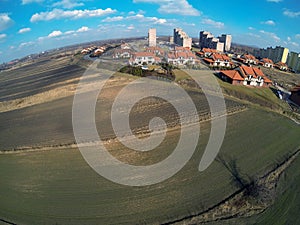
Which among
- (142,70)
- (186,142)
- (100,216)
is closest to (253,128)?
(186,142)

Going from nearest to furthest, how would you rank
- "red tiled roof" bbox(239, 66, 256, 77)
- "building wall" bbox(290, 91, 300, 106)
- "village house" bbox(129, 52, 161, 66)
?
"building wall" bbox(290, 91, 300, 106)
"red tiled roof" bbox(239, 66, 256, 77)
"village house" bbox(129, 52, 161, 66)

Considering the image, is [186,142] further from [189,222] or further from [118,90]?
[118,90]

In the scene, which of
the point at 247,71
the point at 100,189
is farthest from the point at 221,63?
the point at 100,189

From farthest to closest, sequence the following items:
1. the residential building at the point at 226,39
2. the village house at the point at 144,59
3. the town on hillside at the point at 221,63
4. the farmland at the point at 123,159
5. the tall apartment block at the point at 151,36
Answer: the residential building at the point at 226,39 → the tall apartment block at the point at 151,36 → the village house at the point at 144,59 → the town on hillside at the point at 221,63 → the farmland at the point at 123,159

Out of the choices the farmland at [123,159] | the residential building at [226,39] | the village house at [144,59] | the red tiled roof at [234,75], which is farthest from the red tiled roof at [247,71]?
the residential building at [226,39]

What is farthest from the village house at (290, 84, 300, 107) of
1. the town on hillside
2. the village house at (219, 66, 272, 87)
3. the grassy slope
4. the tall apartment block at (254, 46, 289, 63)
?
the tall apartment block at (254, 46, 289, 63)

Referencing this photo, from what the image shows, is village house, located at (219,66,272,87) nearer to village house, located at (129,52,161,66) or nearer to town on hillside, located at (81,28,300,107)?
town on hillside, located at (81,28,300,107)

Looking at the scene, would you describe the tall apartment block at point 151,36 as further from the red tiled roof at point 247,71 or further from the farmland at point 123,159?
the farmland at point 123,159

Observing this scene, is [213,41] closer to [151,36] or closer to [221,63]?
[151,36]
